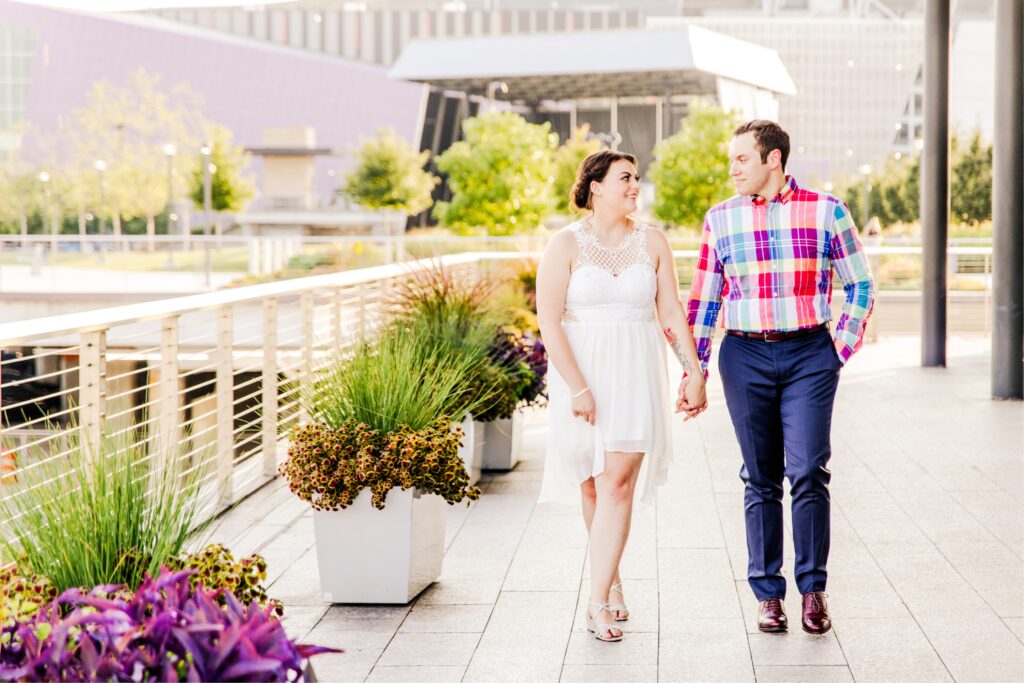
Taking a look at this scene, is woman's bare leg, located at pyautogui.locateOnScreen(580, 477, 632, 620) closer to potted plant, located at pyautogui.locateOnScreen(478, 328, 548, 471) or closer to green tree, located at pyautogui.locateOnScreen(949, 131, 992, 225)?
potted plant, located at pyautogui.locateOnScreen(478, 328, 548, 471)

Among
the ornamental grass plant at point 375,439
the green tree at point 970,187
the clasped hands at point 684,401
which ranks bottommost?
the ornamental grass plant at point 375,439

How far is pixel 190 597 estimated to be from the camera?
2.14 m

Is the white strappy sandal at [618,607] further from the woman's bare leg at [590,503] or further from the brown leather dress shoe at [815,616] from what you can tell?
the brown leather dress shoe at [815,616]

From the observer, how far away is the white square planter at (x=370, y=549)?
4.73m

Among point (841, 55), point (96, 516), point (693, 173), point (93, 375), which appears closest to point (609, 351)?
point (96, 516)

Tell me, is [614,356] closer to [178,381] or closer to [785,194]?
[785,194]

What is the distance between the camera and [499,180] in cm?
4822

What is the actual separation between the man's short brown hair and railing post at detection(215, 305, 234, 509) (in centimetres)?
321

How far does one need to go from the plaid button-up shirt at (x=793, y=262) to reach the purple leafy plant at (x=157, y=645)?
2.56m

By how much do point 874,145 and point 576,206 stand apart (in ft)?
375

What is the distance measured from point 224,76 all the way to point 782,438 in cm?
8132

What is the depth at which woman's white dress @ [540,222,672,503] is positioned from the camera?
4270 millimetres

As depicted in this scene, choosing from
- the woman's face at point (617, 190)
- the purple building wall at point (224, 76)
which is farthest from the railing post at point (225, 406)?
the purple building wall at point (224, 76)

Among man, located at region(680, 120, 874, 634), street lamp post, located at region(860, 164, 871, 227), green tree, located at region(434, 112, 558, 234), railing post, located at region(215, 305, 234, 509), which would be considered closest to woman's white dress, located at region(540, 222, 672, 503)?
man, located at region(680, 120, 874, 634)
